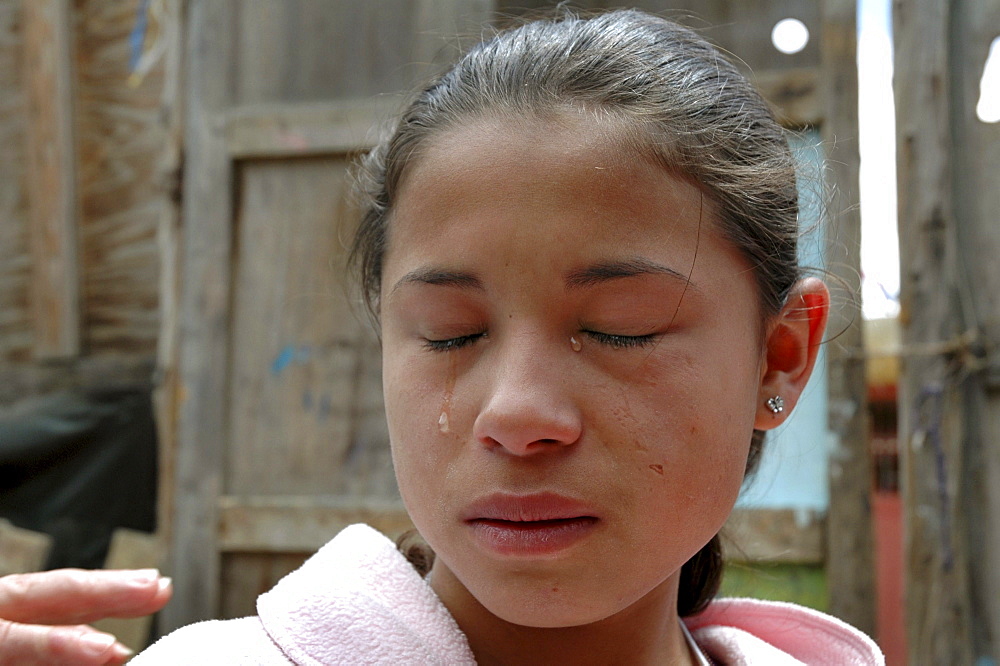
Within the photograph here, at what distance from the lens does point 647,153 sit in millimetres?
1109

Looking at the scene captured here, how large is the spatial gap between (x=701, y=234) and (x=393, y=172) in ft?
1.39

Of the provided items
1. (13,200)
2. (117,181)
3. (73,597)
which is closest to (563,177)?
(73,597)

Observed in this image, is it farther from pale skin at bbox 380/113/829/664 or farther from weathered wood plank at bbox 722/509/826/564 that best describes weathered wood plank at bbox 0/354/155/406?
pale skin at bbox 380/113/829/664

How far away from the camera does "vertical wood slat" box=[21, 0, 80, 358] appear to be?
387 cm

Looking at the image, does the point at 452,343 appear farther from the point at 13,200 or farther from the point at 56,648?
the point at 13,200

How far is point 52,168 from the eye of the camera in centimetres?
389

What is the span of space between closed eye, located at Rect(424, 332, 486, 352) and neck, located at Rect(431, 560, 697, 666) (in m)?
0.31

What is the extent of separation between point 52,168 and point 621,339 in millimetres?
3493

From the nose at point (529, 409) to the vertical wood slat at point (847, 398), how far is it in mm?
1781

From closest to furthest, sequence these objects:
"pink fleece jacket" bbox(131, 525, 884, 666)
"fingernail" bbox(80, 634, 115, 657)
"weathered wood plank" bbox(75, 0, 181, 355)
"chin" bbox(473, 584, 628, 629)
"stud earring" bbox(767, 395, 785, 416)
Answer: "fingernail" bbox(80, 634, 115, 657) < "chin" bbox(473, 584, 628, 629) < "pink fleece jacket" bbox(131, 525, 884, 666) < "stud earring" bbox(767, 395, 785, 416) < "weathered wood plank" bbox(75, 0, 181, 355)

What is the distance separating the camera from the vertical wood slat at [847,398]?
8.69 ft

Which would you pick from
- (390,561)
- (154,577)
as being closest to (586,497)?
(390,561)

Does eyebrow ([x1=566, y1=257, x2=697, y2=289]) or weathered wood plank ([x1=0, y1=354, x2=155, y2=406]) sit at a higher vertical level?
eyebrow ([x1=566, y1=257, x2=697, y2=289])

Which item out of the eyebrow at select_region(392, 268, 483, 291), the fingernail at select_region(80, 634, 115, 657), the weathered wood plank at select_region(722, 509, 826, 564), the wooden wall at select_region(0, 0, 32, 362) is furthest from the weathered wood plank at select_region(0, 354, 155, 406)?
the fingernail at select_region(80, 634, 115, 657)
